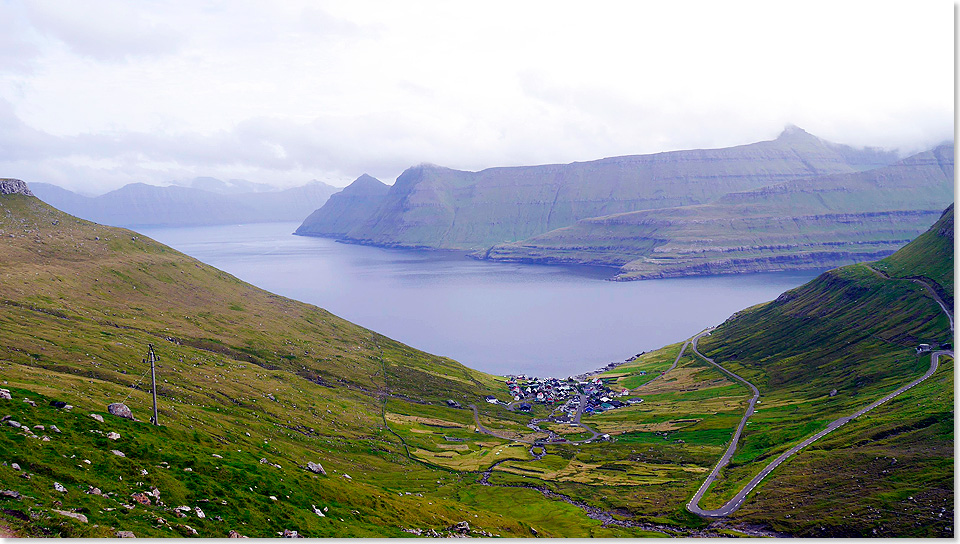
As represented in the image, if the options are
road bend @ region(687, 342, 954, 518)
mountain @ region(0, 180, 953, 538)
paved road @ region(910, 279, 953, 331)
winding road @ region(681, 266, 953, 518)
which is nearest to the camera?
mountain @ region(0, 180, 953, 538)

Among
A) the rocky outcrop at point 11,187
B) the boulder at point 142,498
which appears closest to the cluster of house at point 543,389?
the boulder at point 142,498

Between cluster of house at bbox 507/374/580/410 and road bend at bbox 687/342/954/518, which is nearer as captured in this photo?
road bend at bbox 687/342/954/518

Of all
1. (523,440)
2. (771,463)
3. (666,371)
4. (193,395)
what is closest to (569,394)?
(666,371)

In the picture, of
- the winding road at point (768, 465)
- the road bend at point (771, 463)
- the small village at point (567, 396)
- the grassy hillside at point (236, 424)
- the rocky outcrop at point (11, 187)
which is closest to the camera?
the grassy hillside at point (236, 424)

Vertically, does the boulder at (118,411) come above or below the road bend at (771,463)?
above

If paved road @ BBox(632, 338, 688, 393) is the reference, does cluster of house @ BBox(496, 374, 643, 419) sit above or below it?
below

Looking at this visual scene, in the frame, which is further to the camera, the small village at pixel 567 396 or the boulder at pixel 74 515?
the small village at pixel 567 396

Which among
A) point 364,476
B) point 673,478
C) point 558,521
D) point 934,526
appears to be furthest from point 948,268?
point 364,476

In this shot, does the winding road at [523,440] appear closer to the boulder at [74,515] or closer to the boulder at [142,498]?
the boulder at [142,498]

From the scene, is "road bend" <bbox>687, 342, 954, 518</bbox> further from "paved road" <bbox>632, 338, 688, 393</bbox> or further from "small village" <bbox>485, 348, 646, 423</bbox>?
"paved road" <bbox>632, 338, 688, 393</bbox>

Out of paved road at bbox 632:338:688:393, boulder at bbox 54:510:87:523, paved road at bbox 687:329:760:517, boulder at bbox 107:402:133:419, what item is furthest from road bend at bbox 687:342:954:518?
boulder at bbox 54:510:87:523

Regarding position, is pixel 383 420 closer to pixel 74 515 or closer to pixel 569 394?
pixel 569 394

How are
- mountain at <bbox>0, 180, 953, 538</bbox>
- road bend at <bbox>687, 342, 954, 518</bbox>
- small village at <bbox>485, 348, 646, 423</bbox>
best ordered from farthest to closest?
small village at <bbox>485, 348, 646, 423</bbox>, road bend at <bbox>687, 342, 954, 518</bbox>, mountain at <bbox>0, 180, 953, 538</bbox>
